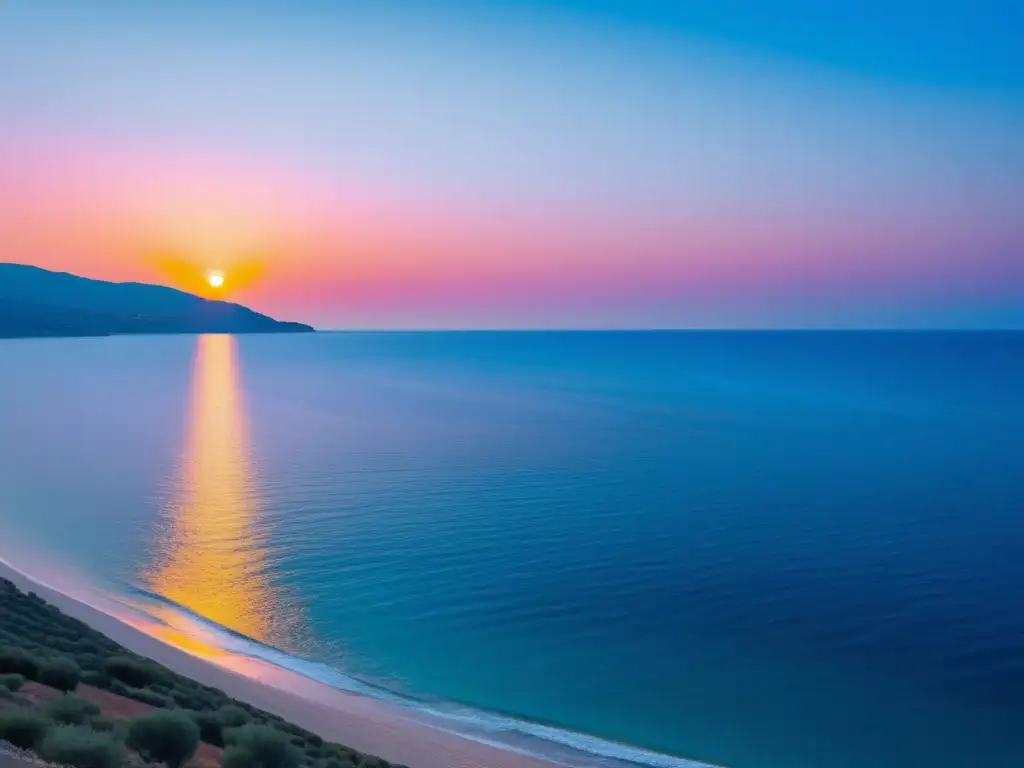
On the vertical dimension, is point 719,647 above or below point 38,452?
below

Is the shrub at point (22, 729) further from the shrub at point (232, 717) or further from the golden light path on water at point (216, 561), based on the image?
the golden light path on water at point (216, 561)

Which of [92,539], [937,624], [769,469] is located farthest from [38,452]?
[937,624]

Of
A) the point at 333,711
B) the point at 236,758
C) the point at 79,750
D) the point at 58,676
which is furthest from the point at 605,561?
the point at 79,750

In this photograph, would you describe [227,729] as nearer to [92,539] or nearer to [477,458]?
[92,539]

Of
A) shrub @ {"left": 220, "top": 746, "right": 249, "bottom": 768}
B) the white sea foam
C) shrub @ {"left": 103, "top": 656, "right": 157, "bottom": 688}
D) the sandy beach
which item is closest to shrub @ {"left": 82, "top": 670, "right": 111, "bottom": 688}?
shrub @ {"left": 103, "top": 656, "right": 157, "bottom": 688}

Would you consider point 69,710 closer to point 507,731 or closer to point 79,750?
point 79,750

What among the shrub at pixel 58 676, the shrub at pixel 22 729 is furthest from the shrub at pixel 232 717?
the shrub at pixel 22 729

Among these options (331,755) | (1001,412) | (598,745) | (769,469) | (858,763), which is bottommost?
(331,755)
